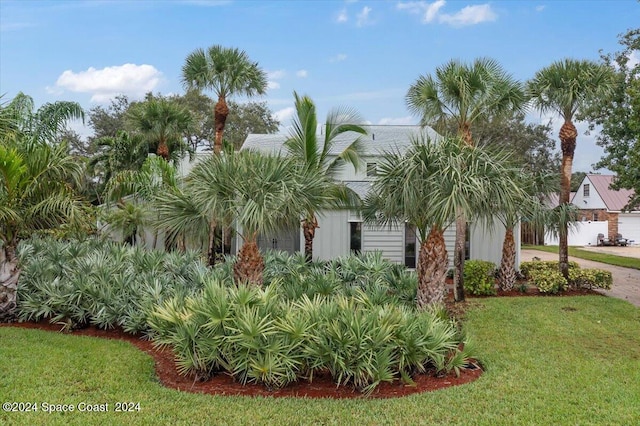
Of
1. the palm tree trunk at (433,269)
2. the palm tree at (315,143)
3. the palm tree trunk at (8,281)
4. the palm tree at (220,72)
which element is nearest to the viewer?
the palm tree trunk at (433,269)

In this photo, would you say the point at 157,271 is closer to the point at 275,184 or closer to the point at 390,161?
the point at 275,184

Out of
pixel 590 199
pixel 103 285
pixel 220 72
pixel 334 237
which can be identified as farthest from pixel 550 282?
pixel 590 199

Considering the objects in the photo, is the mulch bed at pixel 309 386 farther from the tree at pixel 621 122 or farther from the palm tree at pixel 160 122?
the tree at pixel 621 122

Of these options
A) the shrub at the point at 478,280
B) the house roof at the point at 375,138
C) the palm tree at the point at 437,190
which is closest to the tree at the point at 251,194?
the palm tree at the point at 437,190

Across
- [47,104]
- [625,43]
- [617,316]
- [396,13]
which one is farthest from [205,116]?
[617,316]

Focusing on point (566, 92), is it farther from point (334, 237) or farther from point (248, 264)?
point (248, 264)

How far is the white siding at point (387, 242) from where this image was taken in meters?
15.0

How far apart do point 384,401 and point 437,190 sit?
3.79 metres

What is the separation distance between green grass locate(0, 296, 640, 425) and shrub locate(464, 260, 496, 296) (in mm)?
3701

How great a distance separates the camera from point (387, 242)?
15.1 meters

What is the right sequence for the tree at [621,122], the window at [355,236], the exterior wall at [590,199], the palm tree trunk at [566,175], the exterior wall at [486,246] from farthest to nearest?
the exterior wall at [590,199]
the tree at [621,122]
the window at [355,236]
the exterior wall at [486,246]
the palm tree trunk at [566,175]

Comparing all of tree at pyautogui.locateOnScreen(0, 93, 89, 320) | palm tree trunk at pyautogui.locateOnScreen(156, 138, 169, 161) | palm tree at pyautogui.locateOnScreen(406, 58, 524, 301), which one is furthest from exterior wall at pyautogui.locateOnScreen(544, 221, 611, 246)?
tree at pyautogui.locateOnScreen(0, 93, 89, 320)

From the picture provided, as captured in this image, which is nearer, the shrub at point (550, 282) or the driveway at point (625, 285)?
the shrub at point (550, 282)

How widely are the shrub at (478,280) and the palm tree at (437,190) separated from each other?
3.94m
